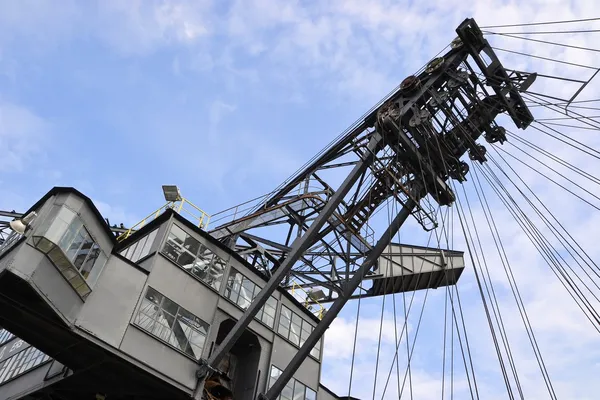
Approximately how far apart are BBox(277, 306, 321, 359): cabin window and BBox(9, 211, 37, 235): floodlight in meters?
8.69

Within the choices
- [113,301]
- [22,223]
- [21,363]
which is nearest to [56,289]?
[22,223]

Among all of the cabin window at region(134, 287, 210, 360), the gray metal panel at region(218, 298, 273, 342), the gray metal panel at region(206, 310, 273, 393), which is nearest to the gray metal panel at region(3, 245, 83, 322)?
the cabin window at region(134, 287, 210, 360)

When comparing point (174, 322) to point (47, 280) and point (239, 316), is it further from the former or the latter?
point (47, 280)

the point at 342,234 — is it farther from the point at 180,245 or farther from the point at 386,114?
the point at 180,245

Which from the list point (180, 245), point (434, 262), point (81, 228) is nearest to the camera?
point (81, 228)

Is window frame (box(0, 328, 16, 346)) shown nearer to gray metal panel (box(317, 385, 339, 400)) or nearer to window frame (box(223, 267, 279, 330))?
window frame (box(223, 267, 279, 330))

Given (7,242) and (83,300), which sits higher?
(7,242)

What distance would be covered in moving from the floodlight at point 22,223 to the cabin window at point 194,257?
4087 millimetres

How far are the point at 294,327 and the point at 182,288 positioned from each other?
491 cm

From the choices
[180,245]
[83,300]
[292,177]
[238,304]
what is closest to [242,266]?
[238,304]

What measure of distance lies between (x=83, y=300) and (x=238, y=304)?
17.0ft

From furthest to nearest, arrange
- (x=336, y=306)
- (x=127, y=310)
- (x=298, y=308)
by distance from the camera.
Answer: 1. (x=298, y=308)
2. (x=336, y=306)
3. (x=127, y=310)

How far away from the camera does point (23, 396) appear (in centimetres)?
1498

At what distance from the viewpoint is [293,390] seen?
57.8ft
